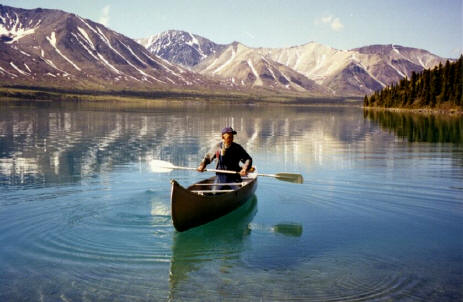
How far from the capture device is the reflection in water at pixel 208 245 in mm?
12250

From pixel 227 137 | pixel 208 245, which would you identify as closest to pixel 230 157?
pixel 227 137

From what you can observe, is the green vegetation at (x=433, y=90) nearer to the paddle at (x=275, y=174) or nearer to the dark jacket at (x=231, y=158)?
the paddle at (x=275, y=174)

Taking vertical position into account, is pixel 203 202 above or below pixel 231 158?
below

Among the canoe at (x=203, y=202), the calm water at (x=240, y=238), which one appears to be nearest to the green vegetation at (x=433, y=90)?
the calm water at (x=240, y=238)

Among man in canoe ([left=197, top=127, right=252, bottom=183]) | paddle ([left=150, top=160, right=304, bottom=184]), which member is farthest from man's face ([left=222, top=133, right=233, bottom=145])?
paddle ([left=150, top=160, right=304, bottom=184])

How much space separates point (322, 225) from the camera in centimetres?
1627

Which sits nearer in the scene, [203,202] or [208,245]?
[208,245]

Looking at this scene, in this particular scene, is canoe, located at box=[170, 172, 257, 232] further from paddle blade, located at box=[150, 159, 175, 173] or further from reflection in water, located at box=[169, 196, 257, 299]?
paddle blade, located at box=[150, 159, 175, 173]

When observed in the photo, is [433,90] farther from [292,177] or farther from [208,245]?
[208,245]

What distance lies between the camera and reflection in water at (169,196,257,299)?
12.2 meters

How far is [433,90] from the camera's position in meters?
125

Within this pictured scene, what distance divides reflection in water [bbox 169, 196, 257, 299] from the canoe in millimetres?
287

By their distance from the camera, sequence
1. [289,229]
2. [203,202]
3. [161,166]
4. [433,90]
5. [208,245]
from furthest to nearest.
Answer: [433,90], [161,166], [289,229], [203,202], [208,245]

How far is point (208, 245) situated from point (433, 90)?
125543mm
